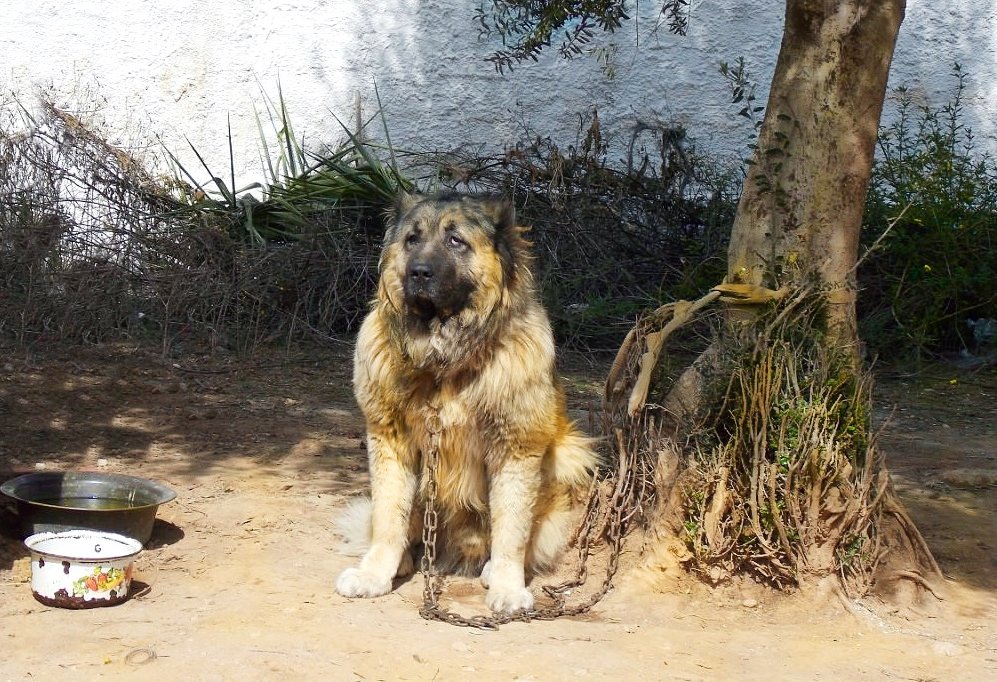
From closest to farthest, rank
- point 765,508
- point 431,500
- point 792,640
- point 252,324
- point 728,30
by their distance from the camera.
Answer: point 792,640
point 765,508
point 431,500
point 252,324
point 728,30

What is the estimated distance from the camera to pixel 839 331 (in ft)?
14.9

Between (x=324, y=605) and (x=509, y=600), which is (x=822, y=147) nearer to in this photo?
(x=509, y=600)

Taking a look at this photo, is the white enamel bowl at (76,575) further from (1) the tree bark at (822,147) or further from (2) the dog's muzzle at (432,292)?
(1) the tree bark at (822,147)

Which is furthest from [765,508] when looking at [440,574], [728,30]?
[728,30]

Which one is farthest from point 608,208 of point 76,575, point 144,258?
point 76,575

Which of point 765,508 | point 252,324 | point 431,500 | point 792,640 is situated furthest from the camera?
point 252,324

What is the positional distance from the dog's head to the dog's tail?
963 mm

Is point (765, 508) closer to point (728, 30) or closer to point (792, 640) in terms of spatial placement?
point (792, 640)

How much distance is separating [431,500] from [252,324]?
5.06m

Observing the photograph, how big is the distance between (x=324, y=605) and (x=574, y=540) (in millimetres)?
1253

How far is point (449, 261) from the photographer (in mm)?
4539

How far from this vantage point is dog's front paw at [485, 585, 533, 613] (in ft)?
14.4

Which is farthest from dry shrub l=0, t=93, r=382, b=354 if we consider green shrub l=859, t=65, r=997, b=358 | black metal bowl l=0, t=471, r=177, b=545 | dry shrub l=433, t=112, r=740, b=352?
green shrub l=859, t=65, r=997, b=358

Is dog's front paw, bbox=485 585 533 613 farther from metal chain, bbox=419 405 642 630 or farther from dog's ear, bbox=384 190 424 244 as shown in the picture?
dog's ear, bbox=384 190 424 244
